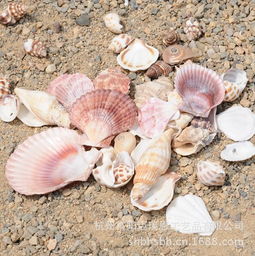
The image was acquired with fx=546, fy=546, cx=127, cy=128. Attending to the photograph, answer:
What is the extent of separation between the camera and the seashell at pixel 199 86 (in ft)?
11.5

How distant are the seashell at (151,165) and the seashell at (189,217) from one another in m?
0.19

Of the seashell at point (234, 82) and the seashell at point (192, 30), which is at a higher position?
the seashell at point (192, 30)

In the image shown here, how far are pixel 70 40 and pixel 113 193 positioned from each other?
126cm

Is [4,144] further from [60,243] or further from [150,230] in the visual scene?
[150,230]

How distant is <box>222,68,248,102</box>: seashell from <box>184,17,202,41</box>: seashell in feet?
1.37

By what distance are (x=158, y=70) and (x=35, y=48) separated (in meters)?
0.86

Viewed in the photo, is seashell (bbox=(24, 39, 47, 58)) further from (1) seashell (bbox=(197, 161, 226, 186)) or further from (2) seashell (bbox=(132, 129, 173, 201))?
(1) seashell (bbox=(197, 161, 226, 186))

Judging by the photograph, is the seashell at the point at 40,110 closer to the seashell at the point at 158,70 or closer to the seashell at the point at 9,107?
the seashell at the point at 9,107

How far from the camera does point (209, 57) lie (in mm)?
3818

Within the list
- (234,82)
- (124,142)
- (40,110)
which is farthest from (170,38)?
(40,110)

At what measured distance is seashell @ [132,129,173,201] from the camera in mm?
3164

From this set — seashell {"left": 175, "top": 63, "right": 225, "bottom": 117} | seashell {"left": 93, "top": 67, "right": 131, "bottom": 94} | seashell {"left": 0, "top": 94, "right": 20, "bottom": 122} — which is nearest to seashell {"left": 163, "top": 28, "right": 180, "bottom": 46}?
seashell {"left": 175, "top": 63, "right": 225, "bottom": 117}

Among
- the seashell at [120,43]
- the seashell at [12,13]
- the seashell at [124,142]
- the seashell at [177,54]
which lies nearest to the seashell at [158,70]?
the seashell at [177,54]

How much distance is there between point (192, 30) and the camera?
12.7ft
